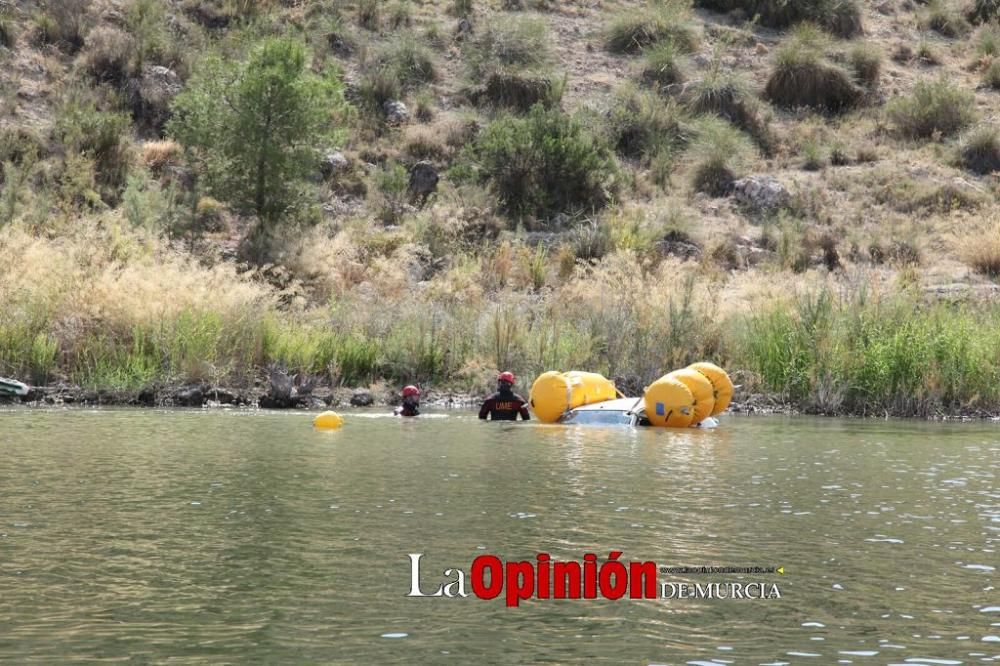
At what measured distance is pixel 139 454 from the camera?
590 inches

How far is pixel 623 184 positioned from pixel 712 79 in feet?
27.7

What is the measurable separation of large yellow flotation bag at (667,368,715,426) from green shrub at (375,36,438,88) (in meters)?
31.0

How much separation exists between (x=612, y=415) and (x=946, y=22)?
41.4 metres

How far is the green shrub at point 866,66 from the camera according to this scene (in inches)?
1976

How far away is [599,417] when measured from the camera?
19.6 meters

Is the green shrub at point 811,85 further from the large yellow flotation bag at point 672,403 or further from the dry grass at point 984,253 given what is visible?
the large yellow flotation bag at point 672,403

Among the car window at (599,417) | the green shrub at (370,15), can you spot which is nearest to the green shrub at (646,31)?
the green shrub at (370,15)

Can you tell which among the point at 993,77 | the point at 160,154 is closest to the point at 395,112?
the point at 160,154

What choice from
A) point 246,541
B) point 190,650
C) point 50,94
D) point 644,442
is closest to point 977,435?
point 644,442

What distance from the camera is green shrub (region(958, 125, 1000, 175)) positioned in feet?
147

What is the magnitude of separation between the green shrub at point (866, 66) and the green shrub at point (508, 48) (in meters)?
10.6

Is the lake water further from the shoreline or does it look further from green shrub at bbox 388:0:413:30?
green shrub at bbox 388:0:413:30

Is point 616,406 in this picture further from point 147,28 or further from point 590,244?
point 147,28
